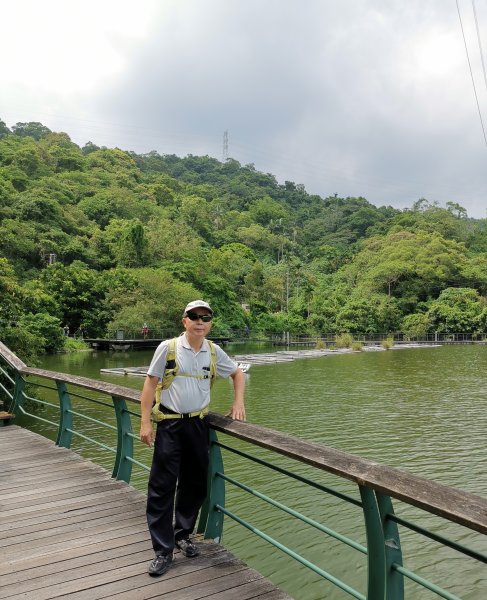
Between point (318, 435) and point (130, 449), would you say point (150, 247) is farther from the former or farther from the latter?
point (130, 449)

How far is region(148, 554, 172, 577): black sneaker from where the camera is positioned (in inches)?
92.1

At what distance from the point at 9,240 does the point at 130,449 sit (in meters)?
37.6

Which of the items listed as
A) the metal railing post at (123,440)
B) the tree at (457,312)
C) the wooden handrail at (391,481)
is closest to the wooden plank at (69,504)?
the metal railing post at (123,440)

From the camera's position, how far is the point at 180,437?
8.13 ft

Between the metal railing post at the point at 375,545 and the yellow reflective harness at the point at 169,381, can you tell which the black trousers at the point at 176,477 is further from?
the metal railing post at the point at 375,545

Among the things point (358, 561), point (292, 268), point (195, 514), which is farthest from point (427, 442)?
point (292, 268)

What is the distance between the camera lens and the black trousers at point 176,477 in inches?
95.7

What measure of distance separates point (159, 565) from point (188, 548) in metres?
0.19

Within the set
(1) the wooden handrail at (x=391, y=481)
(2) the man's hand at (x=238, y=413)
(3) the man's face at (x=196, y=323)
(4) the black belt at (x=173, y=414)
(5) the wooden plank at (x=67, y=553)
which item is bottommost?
(5) the wooden plank at (x=67, y=553)

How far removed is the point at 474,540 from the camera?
19.8 ft

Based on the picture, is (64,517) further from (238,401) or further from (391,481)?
(391,481)

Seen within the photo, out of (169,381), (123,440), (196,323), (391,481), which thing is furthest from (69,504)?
(391,481)

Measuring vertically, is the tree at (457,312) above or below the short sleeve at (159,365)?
above

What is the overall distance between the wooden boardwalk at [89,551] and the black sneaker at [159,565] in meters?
0.02
